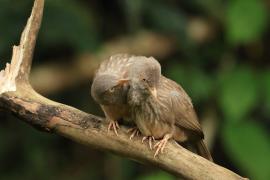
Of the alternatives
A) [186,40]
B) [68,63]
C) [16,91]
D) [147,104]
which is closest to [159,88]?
[147,104]

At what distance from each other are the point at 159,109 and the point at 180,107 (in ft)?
0.70

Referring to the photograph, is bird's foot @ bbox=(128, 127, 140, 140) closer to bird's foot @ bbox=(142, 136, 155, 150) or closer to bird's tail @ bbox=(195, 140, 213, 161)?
bird's foot @ bbox=(142, 136, 155, 150)

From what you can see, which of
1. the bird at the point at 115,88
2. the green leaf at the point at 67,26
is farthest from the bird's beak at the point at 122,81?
the green leaf at the point at 67,26

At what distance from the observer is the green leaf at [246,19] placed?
5.73 metres

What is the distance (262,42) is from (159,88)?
88.9 inches

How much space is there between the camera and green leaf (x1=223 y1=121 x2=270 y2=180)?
566 centimetres

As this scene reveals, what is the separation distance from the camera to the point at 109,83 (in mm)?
4090

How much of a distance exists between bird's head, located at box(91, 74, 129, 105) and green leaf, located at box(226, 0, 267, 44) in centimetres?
186

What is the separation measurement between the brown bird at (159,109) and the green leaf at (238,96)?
1.30 metres

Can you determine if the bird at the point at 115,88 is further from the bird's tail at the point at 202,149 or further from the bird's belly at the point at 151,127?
the bird's tail at the point at 202,149

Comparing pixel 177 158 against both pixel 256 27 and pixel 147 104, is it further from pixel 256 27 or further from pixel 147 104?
pixel 256 27

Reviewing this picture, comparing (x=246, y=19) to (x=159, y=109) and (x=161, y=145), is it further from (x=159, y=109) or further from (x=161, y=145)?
(x=161, y=145)

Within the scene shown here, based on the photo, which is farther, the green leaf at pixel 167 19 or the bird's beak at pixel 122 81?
the green leaf at pixel 167 19

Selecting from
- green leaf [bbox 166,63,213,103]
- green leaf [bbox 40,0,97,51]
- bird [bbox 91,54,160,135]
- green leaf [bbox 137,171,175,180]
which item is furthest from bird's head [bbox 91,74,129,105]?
green leaf [bbox 166,63,213,103]
